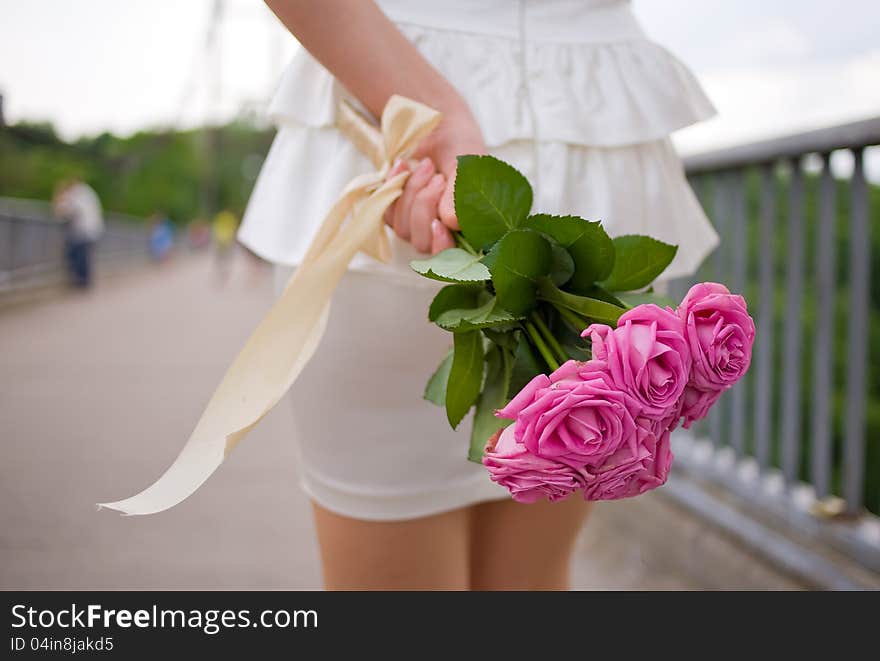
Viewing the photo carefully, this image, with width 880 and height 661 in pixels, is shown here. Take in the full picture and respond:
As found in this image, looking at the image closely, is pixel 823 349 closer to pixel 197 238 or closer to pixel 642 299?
pixel 642 299

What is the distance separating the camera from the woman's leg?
1.03 metres

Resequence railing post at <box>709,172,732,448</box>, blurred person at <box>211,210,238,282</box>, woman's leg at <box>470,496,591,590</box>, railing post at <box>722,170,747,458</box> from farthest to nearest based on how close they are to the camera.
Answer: blurred person at <box>211,210,238,282</box>, railing post at <box>709,172,732,448</box>, railing post at <box>722,170,747,458</box>, woman's leg at <box>470,496,591,590</box>

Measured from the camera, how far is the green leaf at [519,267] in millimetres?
682

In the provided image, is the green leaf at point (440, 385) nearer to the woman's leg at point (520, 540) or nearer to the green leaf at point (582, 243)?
the green leaf at point (582, 243)

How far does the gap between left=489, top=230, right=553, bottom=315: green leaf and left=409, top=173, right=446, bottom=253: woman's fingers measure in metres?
0.14

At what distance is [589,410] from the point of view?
58 centimetres

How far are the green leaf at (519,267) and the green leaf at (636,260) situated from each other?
0.08 meters

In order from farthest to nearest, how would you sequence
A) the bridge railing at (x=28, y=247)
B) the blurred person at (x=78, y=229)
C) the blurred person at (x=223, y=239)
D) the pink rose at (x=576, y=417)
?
the blurred person at (x=223, y=239) < the blurred person at (x=78, y=229) < the bridge railing at (x=28, y=247) < the pink rose at (x=576, y=417)

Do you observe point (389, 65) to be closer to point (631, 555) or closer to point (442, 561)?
point (442, 561)

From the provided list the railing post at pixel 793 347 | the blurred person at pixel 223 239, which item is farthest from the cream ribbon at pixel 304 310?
the blurred person at pixel 223 239

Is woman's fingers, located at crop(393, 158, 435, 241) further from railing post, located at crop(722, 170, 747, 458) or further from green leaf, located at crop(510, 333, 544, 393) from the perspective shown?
railing post, located at crop(722, 170, 747, 458)

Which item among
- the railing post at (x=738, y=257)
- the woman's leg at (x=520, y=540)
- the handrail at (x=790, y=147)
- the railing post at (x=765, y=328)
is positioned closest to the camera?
the woman's leg at (x=520, y=540)

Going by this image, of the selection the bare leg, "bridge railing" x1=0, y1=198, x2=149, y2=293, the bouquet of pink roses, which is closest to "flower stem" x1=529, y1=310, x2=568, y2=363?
the bouquet of pink roses

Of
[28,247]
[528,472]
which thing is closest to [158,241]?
[28,247]
